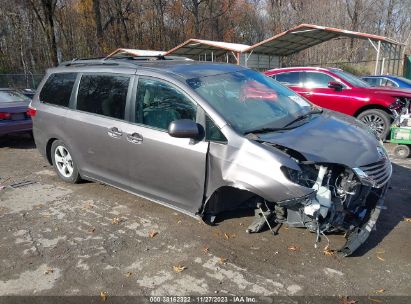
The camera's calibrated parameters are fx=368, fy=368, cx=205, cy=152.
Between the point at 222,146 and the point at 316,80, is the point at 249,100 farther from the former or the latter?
the point at 316,80

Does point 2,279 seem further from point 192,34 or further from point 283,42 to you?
point 192,34

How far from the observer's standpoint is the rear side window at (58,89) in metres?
5.31

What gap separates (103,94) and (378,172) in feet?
11.0

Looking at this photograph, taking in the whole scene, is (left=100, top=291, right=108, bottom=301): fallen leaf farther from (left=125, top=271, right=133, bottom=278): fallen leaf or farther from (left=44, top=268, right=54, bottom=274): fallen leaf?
(left=44, top=268, right=54, bottom=274): fallen leaf

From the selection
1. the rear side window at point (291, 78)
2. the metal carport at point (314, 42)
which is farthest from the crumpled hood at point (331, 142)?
the metal carport at point (314, 42)

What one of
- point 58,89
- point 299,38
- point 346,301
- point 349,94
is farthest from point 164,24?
point 346,301

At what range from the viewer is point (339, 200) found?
340 cm

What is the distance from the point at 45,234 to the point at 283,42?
1997 centimetres

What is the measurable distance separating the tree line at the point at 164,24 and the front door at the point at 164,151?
16.7 metres

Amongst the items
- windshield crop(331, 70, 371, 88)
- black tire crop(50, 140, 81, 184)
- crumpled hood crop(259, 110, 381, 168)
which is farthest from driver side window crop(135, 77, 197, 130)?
windshield crop(331, 70, 371, 88)

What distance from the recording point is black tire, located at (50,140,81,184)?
5492 mm

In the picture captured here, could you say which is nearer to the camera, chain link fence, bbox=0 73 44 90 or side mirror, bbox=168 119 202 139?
side mirror, bbox=168 119 202 139

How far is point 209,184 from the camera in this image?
12.3 ft

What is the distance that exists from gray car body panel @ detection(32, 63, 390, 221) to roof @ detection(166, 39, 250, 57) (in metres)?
16.3
